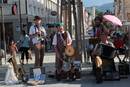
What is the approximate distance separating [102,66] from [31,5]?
3998 cm

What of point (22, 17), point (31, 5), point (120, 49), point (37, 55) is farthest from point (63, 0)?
point (31, 5)

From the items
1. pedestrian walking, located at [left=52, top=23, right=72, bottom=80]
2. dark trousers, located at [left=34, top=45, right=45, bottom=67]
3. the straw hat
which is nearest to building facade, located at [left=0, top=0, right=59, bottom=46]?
dark trousers, located at [left=34, top=45, right=45, bottom=67]

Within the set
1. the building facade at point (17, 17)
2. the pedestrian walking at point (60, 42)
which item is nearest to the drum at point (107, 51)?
the pedestrian walking at point (60, 42)

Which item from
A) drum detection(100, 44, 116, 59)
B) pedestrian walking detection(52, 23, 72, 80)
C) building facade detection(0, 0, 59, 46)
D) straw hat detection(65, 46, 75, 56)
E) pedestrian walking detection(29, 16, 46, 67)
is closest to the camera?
drum detection(100, 44, 116, 59)

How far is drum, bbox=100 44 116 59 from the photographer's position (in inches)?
648

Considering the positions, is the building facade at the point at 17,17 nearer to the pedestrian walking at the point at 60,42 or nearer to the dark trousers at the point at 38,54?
the dark trousers at the point at 38,54

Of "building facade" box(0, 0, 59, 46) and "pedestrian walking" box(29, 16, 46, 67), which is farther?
"building facade" box(0, 0, 59, 46)

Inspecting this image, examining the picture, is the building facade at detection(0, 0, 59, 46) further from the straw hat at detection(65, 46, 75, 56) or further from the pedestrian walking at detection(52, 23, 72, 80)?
the straw hat at detection(65, 46, 75, 56)

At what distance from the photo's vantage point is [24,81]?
1666cm

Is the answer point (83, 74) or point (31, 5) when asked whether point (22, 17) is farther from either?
point (83, 74)

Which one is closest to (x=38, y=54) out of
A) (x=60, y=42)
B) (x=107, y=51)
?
(x=60, y=42)

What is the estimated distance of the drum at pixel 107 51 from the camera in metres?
16.5

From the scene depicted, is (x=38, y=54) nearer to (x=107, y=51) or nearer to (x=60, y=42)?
(x=60, y=42)

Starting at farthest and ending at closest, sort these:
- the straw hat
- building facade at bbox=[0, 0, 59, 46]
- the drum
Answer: building facade at bbox=[0, 0, 59, 46] → the straw hat → the drum
